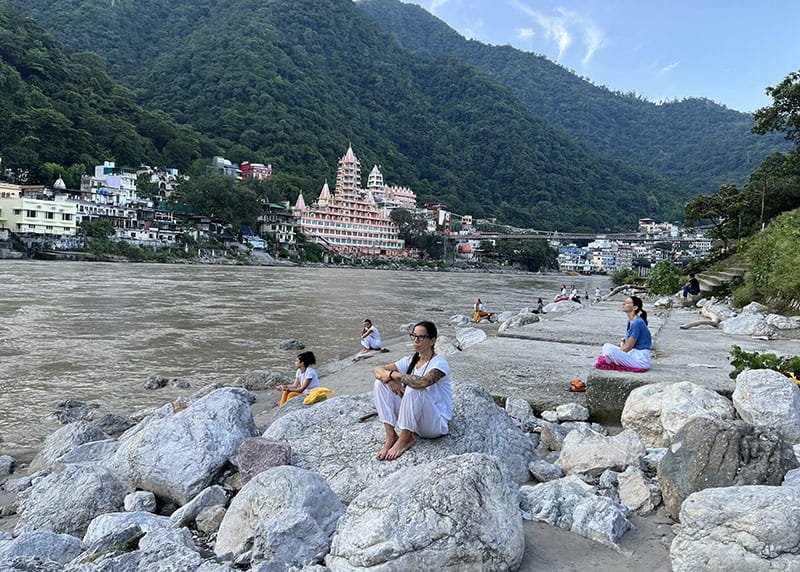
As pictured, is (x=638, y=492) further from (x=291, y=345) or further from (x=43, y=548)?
(x=291, y=345)

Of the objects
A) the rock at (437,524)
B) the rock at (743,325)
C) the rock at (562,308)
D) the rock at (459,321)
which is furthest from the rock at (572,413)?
the rock at (562,308)

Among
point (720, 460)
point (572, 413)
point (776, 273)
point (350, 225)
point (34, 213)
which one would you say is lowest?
point (572, 413)

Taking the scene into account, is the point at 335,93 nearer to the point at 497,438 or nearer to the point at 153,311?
the point at 153,311

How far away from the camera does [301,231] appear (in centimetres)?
8825

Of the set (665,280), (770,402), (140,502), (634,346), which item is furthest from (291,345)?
(665,280)

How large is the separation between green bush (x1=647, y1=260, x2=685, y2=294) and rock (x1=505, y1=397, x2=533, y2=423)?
25685 mm

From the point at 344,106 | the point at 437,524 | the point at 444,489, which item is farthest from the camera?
the point at 344,106

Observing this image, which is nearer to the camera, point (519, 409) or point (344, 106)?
point (519, 409)

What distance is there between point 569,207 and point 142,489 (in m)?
151

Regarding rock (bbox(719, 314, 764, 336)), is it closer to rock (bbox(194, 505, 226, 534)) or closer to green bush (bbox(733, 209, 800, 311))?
green bush (bbox(733, 209, 800, 311))

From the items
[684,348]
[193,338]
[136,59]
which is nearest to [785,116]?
[684,348]

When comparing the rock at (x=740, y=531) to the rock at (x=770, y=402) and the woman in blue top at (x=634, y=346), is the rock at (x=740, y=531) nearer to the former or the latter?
the rock at (x=770, y=402)

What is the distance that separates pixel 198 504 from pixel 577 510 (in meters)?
2.32

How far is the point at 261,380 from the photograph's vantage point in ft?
30.1
